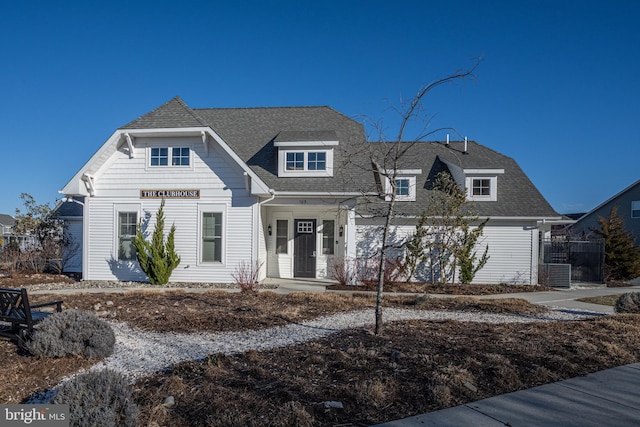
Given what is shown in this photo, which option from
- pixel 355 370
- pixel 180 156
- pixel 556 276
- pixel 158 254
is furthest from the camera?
pixel 556 276

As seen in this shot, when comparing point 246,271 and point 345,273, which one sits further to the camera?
point 345,273

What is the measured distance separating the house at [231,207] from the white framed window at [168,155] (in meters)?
0.04

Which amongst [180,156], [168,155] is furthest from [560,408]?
[168,155]

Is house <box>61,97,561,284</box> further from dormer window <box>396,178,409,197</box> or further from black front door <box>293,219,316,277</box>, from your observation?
dormer window <box>396,178,409,197</box>

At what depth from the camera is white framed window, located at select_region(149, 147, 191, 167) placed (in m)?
→ 13.6

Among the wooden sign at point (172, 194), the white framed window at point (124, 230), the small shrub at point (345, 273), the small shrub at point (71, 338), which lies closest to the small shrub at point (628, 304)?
the small shrub at point (345, 273)

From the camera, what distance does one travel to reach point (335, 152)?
14.8 meters

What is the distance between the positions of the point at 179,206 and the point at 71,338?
876cm

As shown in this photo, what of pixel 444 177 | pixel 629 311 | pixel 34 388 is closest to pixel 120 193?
pixel 34 388

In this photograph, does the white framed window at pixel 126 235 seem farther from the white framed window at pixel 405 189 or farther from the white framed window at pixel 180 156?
the white framed window at pixel 405 189

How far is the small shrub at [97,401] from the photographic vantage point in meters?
2.89

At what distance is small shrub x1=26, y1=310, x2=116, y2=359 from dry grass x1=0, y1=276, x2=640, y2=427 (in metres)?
0.14

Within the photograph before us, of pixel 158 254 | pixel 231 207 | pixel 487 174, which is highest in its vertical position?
pixel 487 174

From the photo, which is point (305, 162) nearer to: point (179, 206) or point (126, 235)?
point (179, 206)
